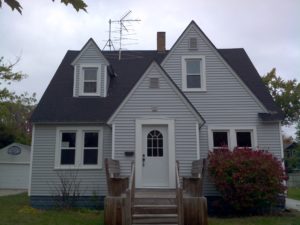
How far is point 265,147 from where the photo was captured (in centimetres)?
1456

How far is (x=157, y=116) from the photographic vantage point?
1343 cm

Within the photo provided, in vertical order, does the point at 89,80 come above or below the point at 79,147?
above

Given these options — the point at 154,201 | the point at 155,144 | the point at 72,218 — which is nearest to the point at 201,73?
the point at 155,144

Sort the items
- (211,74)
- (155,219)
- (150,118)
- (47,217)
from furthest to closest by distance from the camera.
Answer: (211,74), (150,118), (47,217), (155,219)

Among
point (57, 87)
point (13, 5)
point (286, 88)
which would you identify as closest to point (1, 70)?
point (57, 87)

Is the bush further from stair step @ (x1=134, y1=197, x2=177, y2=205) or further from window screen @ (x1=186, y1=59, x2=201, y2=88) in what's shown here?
window screen @ (x1=186, y1=59, x2=201, y2=88)

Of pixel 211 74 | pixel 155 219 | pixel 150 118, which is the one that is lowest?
pixel 155 219

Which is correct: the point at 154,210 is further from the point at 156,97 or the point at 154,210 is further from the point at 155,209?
the point at 156,97

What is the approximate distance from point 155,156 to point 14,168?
754 inches

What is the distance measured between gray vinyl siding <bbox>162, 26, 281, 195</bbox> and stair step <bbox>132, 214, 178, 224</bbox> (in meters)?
5.47

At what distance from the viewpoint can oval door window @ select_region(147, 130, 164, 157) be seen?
13.4 m

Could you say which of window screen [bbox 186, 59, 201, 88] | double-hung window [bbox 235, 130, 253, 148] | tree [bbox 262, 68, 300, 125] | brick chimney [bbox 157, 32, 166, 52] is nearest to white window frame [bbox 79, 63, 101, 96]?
window screen [bbox 186, 59, 201, 88]

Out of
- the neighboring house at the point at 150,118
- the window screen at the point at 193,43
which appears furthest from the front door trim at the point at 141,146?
the window screen at the point at 193,43

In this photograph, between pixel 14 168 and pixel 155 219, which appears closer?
pixel 155 219
